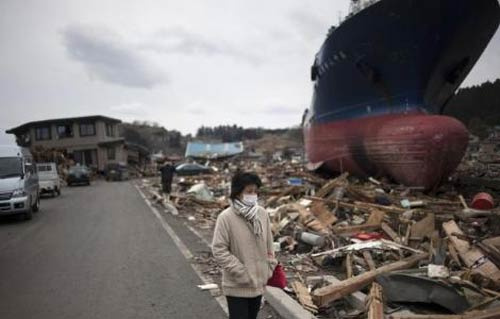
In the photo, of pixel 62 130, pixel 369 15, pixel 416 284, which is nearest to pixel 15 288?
pixel 416 284

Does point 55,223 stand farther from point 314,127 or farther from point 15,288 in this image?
point 314,127

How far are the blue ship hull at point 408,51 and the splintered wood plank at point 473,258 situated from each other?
325 inches

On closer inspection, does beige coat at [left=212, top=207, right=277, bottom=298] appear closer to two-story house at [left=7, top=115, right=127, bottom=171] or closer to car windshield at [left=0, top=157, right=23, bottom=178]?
car windshield at [left=0, top=157, right=23, bottom=178]

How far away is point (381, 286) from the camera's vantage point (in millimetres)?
5059

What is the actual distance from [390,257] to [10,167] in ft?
40.8

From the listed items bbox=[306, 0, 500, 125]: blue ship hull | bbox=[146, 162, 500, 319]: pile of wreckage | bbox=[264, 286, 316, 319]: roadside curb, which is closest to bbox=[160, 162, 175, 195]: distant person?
bbox=[146, 162, 500, 319]: pile of wreckage

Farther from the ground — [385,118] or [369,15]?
[369,15]

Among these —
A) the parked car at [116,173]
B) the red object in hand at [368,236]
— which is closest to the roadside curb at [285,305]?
the red object in hand at [368,236]

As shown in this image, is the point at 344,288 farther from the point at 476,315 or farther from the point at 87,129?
the point at 87,129

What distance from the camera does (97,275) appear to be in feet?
22.2

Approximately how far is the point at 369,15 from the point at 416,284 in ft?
41.6

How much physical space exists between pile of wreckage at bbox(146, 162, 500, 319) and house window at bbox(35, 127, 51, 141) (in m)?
48.2

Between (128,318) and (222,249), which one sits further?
(128,318)

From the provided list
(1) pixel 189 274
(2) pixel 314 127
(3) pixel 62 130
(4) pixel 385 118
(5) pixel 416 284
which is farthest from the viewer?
(3) pixel 62 130
